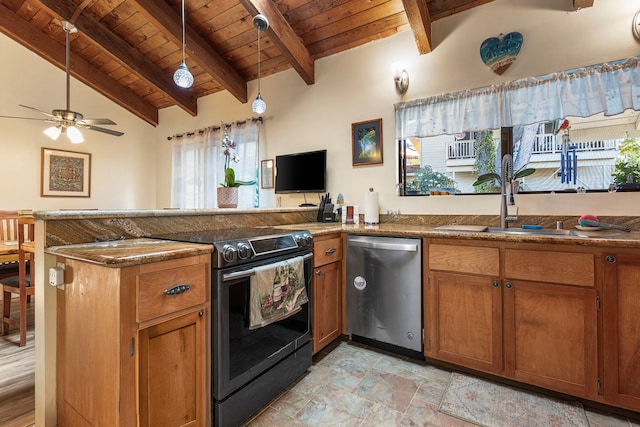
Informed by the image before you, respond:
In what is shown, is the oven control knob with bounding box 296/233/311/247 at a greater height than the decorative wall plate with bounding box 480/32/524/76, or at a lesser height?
lesser

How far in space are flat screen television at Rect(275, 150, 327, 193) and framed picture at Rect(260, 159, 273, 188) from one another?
0.65 ft

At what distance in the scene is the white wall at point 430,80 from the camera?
6.68 feet

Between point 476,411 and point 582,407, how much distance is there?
0.59m

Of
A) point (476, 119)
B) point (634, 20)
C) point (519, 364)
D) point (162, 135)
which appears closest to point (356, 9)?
point (476, 119)

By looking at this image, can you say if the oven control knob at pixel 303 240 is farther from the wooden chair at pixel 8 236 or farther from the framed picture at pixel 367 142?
the wooden chair at pixel 8 236

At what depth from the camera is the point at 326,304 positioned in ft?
7.11

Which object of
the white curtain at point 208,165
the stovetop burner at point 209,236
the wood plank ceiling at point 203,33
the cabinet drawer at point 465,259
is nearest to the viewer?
the stovetop burner at point 209,236

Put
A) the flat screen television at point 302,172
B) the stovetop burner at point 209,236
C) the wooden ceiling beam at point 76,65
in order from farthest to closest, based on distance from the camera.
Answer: the wooden ceiling beam at point 76,65, the flat screen television at point 302,172, the stovetop burner at point 209,236

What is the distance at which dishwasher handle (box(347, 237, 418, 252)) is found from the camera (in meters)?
2.01

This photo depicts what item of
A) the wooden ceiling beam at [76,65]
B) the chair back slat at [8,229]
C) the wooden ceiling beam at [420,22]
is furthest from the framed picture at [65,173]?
the wooden ceiling beam at [420,22]

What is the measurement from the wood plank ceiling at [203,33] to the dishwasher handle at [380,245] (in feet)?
5.83

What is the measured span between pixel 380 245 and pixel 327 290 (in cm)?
51

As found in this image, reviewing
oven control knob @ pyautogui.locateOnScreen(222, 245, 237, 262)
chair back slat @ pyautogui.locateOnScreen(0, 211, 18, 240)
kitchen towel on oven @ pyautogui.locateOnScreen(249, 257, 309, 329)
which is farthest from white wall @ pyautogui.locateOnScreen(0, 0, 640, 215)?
oven control knob @ pyautogui.locateOnScreen(222, 245, 237, 262)

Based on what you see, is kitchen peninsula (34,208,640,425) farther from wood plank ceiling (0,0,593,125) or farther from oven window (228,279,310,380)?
wood plank ceiling (0,0,593,125)
